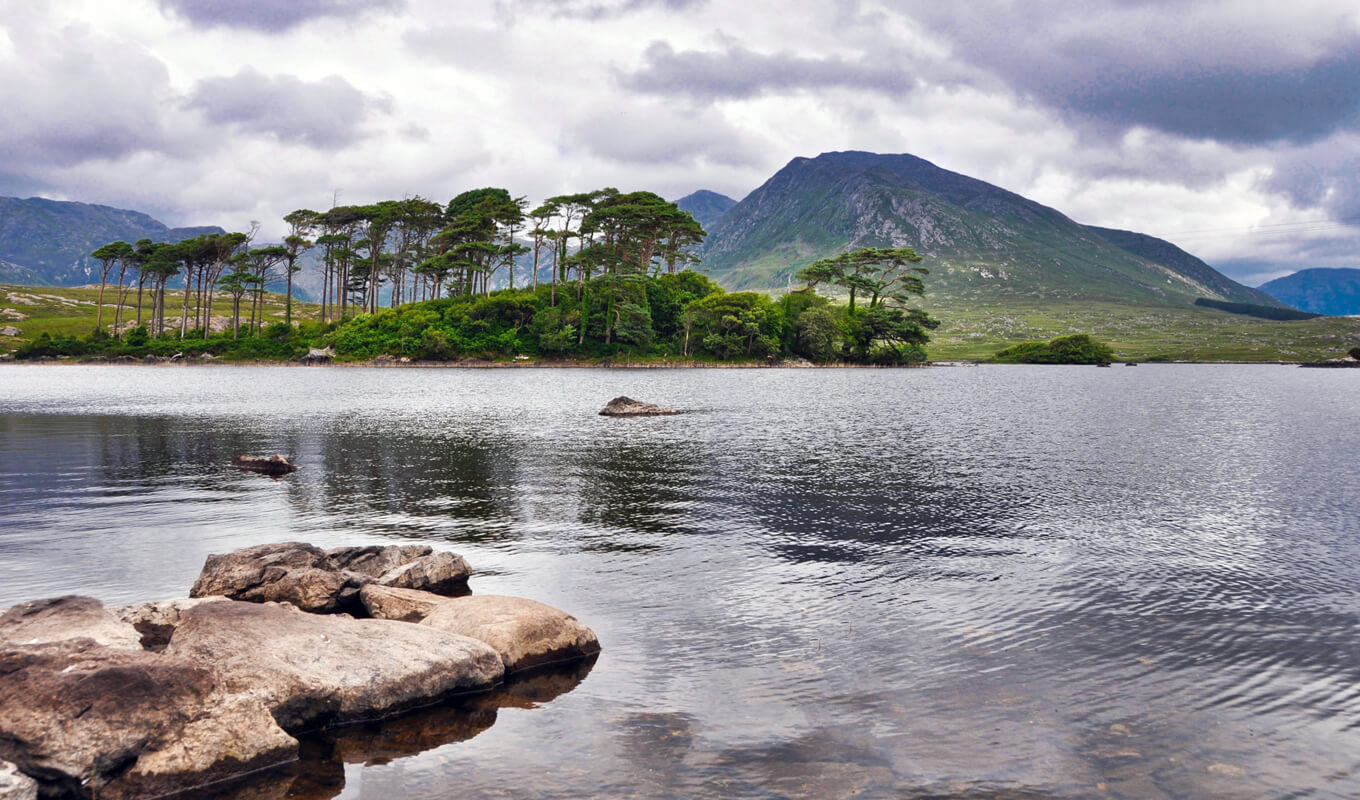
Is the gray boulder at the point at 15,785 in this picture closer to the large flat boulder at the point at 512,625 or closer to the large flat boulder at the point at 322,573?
the large flat boulder at the point at 512,625

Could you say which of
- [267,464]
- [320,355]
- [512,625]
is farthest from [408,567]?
[320,355]

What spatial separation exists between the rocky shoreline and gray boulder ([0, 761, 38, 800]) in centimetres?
2

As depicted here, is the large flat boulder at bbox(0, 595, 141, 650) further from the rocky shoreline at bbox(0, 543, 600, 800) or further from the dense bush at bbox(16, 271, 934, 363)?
the dense bush at bbox(16, 271, 934, 363)

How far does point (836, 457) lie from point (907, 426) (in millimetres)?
20399

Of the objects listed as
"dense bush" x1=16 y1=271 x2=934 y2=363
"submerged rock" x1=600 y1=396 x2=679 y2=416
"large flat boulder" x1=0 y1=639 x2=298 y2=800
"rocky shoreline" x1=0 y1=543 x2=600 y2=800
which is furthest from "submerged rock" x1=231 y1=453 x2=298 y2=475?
"dense bush" x1=16 y1=271 x2=934 y2=363

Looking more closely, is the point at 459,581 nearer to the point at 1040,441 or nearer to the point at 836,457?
the point at 836,457

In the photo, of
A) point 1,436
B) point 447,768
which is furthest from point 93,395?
point 447,768

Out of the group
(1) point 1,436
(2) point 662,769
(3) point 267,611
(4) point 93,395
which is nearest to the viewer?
(2) point 662,769

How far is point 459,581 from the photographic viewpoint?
67.6ft

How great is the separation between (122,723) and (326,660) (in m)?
3.18

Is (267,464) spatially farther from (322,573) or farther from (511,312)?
(511,312)

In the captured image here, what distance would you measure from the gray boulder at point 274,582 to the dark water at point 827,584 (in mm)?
2789

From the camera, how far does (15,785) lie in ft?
33.1

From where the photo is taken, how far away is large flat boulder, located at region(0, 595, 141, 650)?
1323 centimetres
